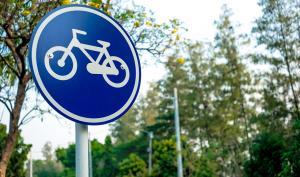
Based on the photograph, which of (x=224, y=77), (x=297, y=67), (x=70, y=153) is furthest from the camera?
(x=70, y=153)

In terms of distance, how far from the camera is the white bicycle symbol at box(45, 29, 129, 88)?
1568 mm

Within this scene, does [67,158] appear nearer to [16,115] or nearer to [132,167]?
[132,167]

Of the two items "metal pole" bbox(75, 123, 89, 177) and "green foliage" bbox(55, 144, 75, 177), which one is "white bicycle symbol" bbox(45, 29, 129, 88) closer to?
"metal pole" bbox(75, 123, 89, 177)

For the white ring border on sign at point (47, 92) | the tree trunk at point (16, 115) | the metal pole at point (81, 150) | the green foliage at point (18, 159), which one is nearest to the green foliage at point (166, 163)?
the green foliage at point (18, 159)

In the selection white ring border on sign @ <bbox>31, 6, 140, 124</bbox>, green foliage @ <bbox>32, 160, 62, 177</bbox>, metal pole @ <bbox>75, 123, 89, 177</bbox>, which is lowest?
metal pole @ <bbox>75, 123, 89, 177</bbox>

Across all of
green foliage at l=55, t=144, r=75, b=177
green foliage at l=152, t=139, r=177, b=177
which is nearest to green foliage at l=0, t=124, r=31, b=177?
green foliage at l=152, t=139, r=177, b=177

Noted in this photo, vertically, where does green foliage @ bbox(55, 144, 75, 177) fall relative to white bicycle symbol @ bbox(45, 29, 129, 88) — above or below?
above

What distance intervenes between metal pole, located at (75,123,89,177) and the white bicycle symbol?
19 centimetres

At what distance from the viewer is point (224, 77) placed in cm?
2291

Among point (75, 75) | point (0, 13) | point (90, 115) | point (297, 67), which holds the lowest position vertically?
point (90, 115)

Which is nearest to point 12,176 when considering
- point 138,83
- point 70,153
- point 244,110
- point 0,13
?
point 244,110

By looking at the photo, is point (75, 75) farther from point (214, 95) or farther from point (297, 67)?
point (214, 95)

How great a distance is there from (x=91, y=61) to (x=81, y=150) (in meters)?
0.33

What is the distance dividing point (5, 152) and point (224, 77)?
1735 centimetres
